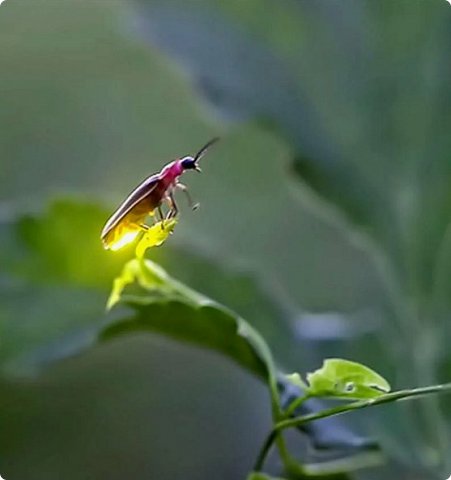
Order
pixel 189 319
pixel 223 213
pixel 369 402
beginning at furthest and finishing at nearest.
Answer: pixel 223 213 → pixel 189 319 → pixel 369 402

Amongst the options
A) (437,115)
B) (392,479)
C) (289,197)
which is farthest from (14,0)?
(392,479)

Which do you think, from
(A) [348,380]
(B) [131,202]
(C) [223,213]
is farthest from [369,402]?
(C) [223,213]

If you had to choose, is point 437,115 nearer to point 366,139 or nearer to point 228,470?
point 366,139

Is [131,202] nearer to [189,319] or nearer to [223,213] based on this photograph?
[189,319]

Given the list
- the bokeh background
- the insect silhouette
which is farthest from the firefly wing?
the bokeh background

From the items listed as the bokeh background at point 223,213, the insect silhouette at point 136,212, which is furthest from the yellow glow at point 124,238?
the bokeh background at point 223,213

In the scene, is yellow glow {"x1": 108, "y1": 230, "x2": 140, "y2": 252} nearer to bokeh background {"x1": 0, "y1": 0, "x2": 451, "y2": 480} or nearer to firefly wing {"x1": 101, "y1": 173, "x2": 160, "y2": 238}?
firefly wing {"x1": 101, "y1": 173, "x2": 160, "y2": 238}
